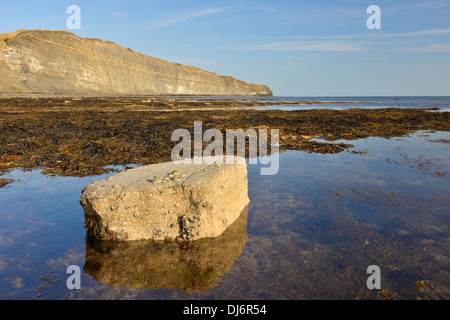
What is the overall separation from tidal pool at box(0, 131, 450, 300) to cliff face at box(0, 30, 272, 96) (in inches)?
3085

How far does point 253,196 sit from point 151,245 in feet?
9.49

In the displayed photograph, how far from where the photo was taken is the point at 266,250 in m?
4.34

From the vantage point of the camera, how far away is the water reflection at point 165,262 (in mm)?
3627

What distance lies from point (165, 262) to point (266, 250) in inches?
62.1

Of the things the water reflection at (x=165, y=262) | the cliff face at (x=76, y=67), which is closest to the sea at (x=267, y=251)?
the water reflection at (x=165, y=262)

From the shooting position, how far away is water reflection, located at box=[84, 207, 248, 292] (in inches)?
143

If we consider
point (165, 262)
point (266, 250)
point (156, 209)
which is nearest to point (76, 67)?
point (156, 209)

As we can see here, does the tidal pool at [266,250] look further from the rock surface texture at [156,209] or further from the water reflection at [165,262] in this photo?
the rock surface texture at [156,209]

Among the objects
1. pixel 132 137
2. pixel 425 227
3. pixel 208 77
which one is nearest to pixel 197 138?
pixel 132 137

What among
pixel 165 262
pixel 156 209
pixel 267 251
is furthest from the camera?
pixel 156 209

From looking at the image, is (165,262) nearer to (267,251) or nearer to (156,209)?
(156,209)

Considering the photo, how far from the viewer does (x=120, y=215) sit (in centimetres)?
464

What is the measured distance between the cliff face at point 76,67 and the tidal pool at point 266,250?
78.4 m

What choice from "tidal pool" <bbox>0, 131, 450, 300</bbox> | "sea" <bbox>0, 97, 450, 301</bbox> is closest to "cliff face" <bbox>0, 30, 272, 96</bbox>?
"tidal pool" <bbox>0, 131, 450, 300</bbox>
